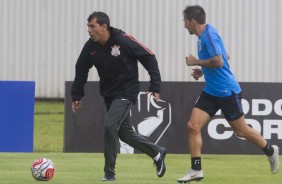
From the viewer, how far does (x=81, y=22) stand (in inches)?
1096

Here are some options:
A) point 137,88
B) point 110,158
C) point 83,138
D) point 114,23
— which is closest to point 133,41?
point 137,88

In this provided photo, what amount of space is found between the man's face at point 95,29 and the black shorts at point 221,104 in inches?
55.8

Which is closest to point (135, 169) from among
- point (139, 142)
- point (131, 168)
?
point (131, 168)

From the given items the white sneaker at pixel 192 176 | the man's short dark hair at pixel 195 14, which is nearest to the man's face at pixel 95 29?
the man's short dark hair at pixel 195 14

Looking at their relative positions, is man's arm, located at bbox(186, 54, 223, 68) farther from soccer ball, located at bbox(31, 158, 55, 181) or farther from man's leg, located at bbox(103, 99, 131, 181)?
soccer ball, located at bbox(31, 158, 55, 181)

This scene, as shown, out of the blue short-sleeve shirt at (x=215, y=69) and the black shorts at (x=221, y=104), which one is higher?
the blue short-sleeve shirt at (x=215, y=69)

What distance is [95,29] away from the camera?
11.4m

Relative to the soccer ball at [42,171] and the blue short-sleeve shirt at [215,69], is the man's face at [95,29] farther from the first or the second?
the soccer ball at [42,171]

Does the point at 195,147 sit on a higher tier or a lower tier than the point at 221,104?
lower

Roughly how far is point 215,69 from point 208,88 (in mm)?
284

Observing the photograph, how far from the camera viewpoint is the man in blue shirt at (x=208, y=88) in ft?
37.6

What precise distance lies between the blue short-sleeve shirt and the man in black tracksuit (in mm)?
586

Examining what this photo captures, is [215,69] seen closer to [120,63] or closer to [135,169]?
[120,63]

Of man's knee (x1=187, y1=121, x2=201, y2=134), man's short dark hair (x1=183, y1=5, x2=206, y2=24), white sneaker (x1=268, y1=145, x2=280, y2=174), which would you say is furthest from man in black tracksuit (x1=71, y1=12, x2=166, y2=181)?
white sneaker (x1=268, y1=145, x2=280, y2=174)
